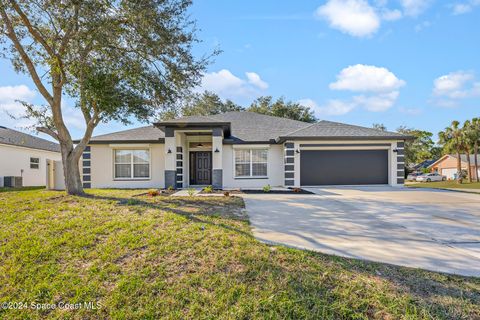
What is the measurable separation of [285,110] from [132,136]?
19.6m

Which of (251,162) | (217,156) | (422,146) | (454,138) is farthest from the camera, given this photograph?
(422,146)

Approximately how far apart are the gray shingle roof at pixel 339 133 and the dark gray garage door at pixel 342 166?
0.99 metres

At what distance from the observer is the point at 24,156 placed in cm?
2012

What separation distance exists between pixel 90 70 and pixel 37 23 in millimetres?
3214

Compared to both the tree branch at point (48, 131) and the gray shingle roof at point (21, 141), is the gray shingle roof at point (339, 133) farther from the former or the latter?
the gray shingle roof at point (21, 141)

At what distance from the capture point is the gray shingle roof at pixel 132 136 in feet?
47.4

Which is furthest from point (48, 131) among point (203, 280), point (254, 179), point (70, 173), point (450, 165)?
point (450, 165)

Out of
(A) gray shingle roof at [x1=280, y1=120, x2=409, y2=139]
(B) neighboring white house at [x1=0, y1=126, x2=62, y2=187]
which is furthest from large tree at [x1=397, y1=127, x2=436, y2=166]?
(B) neighboring white house at [x1=0, y1=126, x2=62, y2=187]

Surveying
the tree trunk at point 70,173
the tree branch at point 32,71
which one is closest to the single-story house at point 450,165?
the tree trunk at point 70,173

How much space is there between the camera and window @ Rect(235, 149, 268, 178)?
14.7 meters

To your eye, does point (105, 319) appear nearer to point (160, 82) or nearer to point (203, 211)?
point (203, 211)

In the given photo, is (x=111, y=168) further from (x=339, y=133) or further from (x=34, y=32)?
(x=339, y=133)

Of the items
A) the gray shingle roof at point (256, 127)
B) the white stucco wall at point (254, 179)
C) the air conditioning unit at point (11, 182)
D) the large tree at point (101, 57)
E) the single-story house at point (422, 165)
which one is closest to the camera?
the large tree at point (101, 57)

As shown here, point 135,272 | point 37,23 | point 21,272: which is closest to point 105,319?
point 135,272
